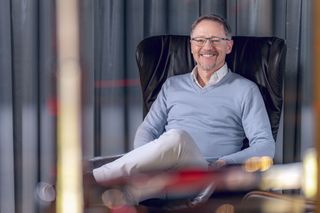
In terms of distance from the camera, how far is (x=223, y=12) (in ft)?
8.80

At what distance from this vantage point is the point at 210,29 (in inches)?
91.2

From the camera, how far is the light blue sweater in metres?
2.20

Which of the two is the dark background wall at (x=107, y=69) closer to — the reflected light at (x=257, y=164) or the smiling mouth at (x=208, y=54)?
the smiling mouth at (x=208, y=54)

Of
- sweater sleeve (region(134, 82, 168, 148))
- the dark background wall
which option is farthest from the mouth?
the dark background wall

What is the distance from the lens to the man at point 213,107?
220 centimetres

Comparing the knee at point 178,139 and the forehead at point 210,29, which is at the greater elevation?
the forehead at point 210,29

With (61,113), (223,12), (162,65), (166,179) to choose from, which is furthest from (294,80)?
(61,113)

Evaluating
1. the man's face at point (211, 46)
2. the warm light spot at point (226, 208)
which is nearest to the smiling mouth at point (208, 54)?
the man's face at point (211, 46)

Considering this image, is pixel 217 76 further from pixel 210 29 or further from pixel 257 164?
pixel 257 164

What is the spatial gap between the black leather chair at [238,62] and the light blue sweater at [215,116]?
41 millimetres

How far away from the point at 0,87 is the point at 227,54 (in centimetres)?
95

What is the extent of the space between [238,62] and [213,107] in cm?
20

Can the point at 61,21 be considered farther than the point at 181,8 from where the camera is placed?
No

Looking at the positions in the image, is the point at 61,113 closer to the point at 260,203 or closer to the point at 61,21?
the point at 61,21
